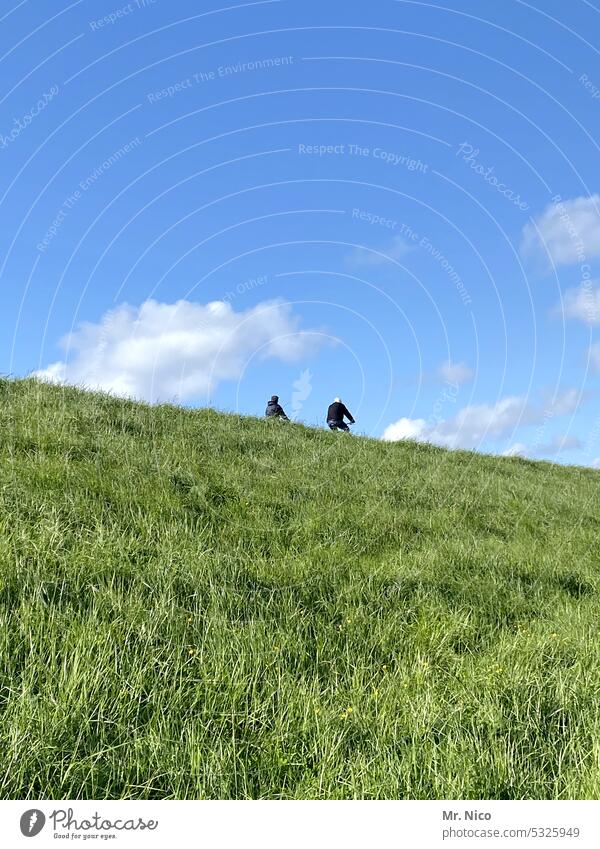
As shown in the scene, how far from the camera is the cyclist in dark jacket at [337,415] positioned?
21.2 metres

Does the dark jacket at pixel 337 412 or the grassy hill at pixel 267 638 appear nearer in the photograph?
the grassy hill at pixel 267 638

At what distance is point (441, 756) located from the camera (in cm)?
341

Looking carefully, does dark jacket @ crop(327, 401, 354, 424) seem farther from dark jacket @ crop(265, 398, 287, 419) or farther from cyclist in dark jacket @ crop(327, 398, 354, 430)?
dark jacket @ crop(265, 398, 287, 419)

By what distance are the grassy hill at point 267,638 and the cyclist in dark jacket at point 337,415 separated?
11.9 meters

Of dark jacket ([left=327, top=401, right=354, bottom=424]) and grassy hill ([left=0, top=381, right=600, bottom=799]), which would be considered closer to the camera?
grassy hill ([left=0, top=381, right=600, bottom=799])

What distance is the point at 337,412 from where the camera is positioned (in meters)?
21.4

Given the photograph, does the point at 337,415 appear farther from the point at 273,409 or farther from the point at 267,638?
the point at 267,638

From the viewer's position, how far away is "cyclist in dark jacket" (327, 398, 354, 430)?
21.2 metres

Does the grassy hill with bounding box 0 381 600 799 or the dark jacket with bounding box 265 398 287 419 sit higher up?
the dark jacket with bounding box 265 398 287 419

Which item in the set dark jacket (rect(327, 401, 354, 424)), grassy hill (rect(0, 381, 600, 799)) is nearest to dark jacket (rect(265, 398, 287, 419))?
dark jacket (rect(327, 401, 354, 424))

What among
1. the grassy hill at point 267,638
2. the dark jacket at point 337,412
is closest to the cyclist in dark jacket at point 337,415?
the dark jacket at point 337,412

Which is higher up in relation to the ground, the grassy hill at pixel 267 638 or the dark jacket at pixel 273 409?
the dark jacket at pixel 273 409

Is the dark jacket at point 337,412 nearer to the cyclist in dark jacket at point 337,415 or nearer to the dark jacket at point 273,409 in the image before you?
the cyclist in dark jacket at point 337,415

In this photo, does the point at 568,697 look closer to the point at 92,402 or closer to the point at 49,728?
the point at 49,728
